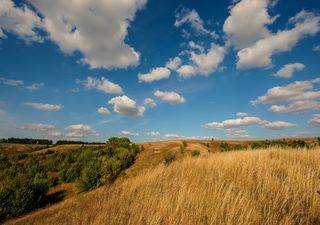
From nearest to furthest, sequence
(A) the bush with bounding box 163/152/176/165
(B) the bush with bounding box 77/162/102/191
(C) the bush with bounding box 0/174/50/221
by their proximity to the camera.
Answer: (A) the bush with bounding box 163/152/176/165 < (C) the bush with bounding box 0/174/50/221 < (B) the bush with bounding box 77/162/102/191

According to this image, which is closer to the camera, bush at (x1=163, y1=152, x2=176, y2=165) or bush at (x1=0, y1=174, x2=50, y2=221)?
bush at (x1=163, y1=152, x2=176, y2=165)

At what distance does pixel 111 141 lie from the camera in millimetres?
60625

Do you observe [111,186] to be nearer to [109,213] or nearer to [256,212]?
[109,213]

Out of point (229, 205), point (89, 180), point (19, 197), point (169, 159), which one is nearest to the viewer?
point (229, 205)

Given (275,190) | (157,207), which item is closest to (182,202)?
(157,207)

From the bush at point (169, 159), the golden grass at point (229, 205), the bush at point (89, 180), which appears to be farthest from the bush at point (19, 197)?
the golden grass at point (229, 205)

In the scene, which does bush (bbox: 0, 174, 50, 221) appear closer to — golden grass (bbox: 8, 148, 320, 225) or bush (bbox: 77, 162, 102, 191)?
bush (bbox: 77, 162, 102, 191)

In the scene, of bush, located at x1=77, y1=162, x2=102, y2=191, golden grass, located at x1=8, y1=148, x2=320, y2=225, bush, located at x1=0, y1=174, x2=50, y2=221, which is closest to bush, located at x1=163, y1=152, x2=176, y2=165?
golden grass, located at x1=8, y1=148, x2=320, y2=225

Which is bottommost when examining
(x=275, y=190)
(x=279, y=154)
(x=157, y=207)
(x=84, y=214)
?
(x=84, y=214)

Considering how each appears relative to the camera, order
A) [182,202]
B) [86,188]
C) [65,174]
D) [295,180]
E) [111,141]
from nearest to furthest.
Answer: [182,202]
[295,180]
[86,188]
[65,174]
[111,141]

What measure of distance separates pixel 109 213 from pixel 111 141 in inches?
2294

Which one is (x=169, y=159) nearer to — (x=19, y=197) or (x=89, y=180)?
(x=89, y=180)

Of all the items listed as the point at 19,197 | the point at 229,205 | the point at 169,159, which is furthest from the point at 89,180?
the point at 229,205

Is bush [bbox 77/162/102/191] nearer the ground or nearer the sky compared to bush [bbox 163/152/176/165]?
nearer the ground
